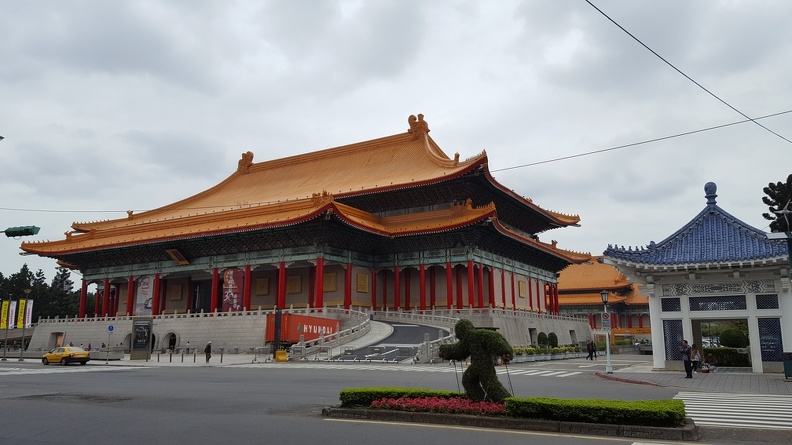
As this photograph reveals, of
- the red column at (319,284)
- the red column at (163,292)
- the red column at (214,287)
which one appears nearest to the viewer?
the red column at (319,284)

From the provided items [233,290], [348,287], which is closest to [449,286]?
[348,287]

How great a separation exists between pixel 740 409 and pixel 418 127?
43335 millimetres

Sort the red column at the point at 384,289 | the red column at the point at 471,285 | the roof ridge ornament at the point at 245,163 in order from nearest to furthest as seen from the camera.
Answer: the red column at the point at 471,285 < the red column at the point at 384,289 < the roof ridge ornament at the point at 245,163

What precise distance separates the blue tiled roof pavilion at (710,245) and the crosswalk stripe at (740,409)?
8.29 metres

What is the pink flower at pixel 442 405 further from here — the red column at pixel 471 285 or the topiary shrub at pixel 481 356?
the red column at pixel 471 285

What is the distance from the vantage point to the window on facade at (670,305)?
24188 millimetres

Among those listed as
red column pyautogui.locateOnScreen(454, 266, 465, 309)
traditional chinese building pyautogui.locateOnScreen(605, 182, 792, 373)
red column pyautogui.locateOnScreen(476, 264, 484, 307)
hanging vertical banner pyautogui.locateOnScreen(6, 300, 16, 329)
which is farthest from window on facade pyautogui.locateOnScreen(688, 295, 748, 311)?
hanging vertical banner pyautogui.locateOnScreen(6, 300, 16, 329)

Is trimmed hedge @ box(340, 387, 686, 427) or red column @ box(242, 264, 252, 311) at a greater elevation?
red column @ box(242, 264, 252, 311)

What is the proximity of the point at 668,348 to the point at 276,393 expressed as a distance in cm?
1579

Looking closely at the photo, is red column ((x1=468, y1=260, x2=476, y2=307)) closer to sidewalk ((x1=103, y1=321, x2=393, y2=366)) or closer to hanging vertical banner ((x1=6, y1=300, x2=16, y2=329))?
sidewalk ((x1=103, y1=321, x2=393, y2=366))

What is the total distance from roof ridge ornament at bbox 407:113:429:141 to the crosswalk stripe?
130 feet

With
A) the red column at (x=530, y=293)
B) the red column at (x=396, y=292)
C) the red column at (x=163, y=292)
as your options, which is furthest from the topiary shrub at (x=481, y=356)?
the red column at (x=163, y=292)

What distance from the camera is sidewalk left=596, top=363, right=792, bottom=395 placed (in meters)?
17.2

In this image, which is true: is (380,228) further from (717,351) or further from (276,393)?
(276,393)
